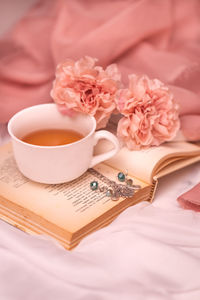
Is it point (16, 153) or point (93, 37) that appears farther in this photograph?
point (93, 37)

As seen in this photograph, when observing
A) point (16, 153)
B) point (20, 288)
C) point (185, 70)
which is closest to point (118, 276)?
point (20, 288)

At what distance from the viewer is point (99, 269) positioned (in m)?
0.61

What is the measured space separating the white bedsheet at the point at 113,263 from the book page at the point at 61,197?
3cm

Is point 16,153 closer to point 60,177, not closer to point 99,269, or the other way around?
point 60,177

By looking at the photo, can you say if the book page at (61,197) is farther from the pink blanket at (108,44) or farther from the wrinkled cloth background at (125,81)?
the pink blanket at (108,44)

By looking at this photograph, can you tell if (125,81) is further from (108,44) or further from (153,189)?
(153,189)

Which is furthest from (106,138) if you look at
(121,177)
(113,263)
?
(113,263)

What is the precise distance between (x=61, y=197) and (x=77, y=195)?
29mm

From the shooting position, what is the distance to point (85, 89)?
81 cm

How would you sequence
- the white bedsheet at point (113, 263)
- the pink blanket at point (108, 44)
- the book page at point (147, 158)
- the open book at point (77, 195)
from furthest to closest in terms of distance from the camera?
the pink blanket at point (108, 44), the book page at point (147, 158), the open book at point (77, 195), the white bedsheet at point (113, 263)

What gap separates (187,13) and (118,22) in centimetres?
23

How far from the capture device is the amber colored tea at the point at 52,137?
31.0 inches

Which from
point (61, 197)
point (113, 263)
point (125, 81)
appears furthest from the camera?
point (125, 81)

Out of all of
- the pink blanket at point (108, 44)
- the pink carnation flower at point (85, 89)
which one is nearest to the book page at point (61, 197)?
the pink carnation flower at point (85, 89)
